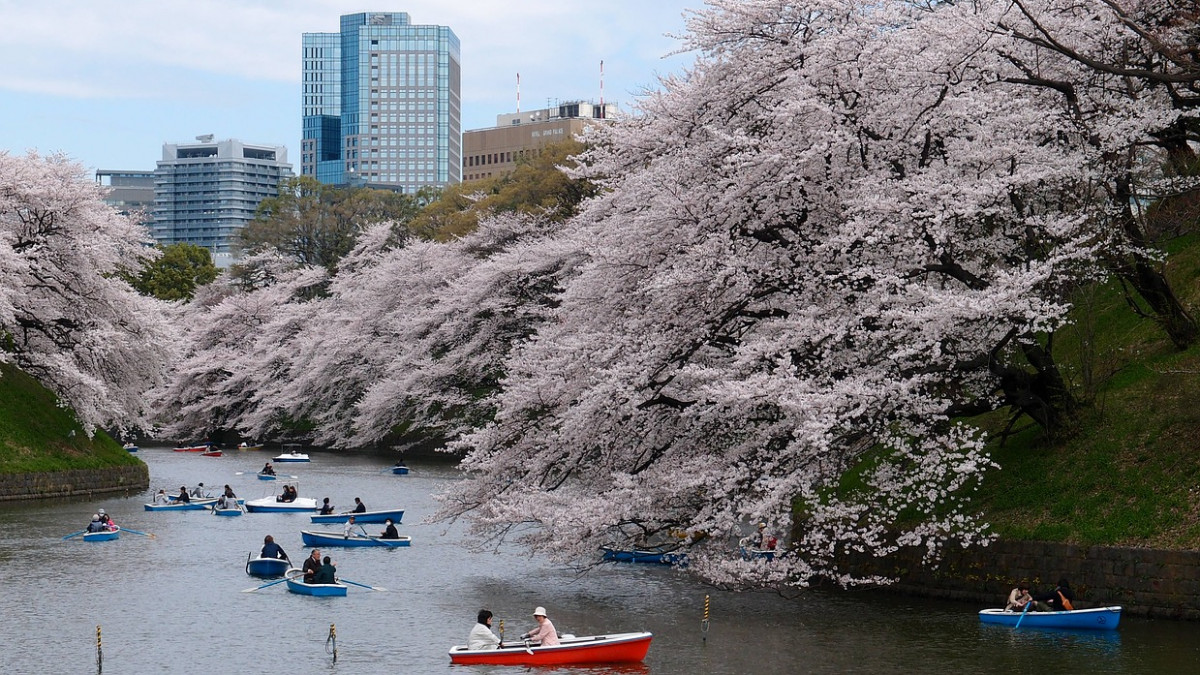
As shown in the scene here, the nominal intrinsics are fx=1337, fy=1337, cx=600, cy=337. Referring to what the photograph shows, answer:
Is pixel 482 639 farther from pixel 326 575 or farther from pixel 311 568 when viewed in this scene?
pixel 311 568

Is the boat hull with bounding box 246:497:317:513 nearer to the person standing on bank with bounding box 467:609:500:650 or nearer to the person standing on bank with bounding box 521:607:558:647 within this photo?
the person standing on bank with bounding box 467:609:500:650

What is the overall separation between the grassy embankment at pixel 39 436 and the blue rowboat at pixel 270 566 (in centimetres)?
2084

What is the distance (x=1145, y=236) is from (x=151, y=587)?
84.5 ft

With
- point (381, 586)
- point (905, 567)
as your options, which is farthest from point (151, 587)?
point (905, 567)

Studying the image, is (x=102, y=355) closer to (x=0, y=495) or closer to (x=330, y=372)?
(x=0, y=495)

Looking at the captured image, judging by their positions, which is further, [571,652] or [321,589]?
[321,589]

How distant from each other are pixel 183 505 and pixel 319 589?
20.5m

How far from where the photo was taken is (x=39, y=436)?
2159 inches

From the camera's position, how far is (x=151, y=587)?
33750 millimetres

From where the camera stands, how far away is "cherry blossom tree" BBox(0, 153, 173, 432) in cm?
5450

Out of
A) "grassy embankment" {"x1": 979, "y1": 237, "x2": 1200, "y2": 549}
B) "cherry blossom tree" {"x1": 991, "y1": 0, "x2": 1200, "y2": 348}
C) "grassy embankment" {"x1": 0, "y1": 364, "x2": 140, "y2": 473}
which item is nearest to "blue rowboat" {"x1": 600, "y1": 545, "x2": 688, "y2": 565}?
"grassy embankment" {"x1": 979, "y1": 237, "x2": 1200, "y2": 549}

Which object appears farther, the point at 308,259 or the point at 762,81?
the point at 308,259

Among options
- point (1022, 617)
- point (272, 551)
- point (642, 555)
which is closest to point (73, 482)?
point (272, 551)

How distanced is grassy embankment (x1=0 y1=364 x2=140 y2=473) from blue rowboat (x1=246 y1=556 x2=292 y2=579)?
20.8m
